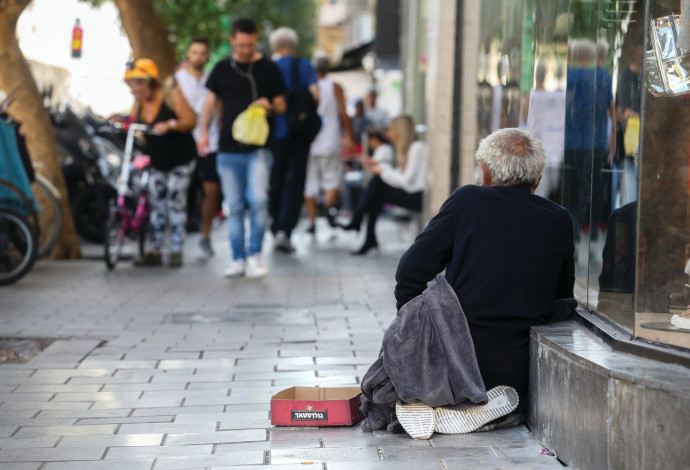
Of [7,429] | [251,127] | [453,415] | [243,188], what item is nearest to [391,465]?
[453,415]

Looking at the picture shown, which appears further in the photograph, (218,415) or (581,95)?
(581,95)

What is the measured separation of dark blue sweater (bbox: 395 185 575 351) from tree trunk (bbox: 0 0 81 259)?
7151 mm

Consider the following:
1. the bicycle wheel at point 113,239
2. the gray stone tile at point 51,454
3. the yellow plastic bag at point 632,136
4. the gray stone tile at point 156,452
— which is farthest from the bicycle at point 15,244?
the yellow plastic bag at point 632,136

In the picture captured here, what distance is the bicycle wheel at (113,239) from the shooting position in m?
10.6

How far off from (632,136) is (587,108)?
75 centimetres

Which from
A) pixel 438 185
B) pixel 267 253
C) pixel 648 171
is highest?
pixel 648 171

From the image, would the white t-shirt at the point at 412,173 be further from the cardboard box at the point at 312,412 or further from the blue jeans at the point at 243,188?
the cardboard box at the point at 312,412

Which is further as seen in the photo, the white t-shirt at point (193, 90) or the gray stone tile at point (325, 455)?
the white t-shirt at point (193, 90)

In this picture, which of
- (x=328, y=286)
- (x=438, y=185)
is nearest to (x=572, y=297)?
(x=328, y=286)

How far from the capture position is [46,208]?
10820mm

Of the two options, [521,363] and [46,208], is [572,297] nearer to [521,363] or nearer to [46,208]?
[521,363]

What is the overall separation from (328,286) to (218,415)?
15.1 feet

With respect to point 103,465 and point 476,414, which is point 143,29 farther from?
point 103,465

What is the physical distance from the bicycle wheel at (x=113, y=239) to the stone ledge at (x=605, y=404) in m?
6.66
